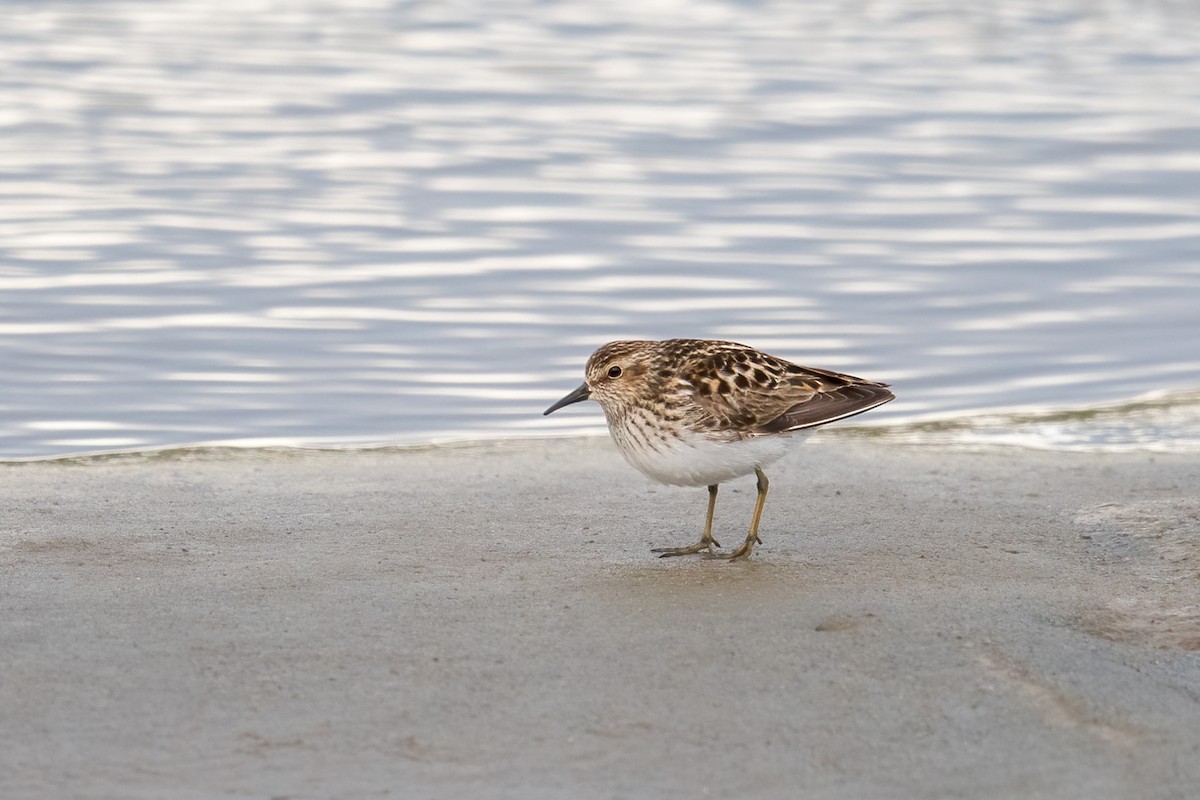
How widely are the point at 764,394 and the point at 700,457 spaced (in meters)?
0.40

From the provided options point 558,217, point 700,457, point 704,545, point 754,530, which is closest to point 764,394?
point 700,457

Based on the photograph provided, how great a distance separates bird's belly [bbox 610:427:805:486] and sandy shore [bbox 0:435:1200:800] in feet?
1.08

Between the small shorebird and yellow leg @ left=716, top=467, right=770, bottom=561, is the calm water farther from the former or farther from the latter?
yellow leg @ left=716, top=467, right=770, bottom=561

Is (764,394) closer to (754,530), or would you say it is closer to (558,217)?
(754,530)

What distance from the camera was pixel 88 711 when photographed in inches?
201

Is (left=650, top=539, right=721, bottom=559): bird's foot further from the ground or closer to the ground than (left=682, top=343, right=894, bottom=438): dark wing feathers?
closer to the ground

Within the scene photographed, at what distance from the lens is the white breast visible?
7215 mm

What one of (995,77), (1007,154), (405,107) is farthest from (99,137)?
(995,77)

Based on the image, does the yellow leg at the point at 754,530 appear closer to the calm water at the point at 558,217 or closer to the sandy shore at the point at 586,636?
the sandy shore at the point at 586,636

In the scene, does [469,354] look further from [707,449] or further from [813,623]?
[813,623]

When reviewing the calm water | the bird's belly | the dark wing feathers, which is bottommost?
the calm water

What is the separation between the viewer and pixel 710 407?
23.9 ft

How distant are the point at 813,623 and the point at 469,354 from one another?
18.2 feet

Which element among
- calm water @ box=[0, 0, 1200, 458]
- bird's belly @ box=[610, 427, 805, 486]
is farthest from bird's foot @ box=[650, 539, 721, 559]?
calm water @ box=[0, 0, 1200, 458]
